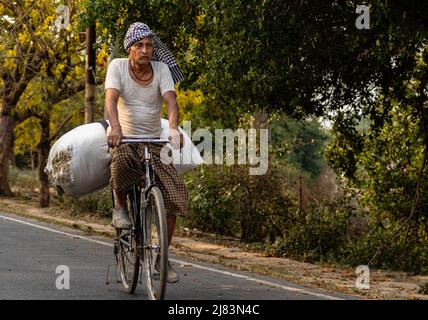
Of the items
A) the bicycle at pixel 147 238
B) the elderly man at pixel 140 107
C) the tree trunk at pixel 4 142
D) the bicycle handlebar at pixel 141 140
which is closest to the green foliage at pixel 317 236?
the bicycle at pixel 147 238

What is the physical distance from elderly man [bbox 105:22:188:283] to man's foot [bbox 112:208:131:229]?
0.24 metres

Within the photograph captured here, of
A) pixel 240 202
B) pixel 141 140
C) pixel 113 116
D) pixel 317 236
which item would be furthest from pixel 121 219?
pixel 240 202

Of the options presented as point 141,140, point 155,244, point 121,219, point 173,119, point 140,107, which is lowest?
point 155,244

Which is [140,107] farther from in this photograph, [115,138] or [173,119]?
[115,138]

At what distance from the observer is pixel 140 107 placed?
8570 mm

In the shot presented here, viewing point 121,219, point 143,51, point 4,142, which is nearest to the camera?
point 143,51

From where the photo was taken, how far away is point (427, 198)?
57.7 ft

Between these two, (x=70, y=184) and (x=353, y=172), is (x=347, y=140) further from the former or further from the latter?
(x=70, y=184)

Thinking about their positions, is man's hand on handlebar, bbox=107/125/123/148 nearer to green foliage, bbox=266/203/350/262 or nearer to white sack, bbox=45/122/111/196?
white sack, bbox=45/122/111/196

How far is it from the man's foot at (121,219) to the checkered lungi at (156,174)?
0.25 m

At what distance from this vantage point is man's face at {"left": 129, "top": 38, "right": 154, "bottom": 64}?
8.50 metres

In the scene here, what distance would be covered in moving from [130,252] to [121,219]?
311mm
